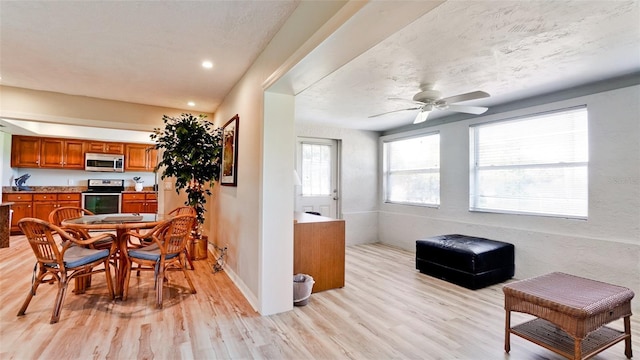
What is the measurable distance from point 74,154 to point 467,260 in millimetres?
8265

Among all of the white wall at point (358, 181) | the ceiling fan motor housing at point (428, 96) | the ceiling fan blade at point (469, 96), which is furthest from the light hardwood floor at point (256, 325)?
the white wall at point (358, 181)

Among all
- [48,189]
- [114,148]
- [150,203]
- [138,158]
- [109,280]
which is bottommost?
[109,280]

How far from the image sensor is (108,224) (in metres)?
2.88

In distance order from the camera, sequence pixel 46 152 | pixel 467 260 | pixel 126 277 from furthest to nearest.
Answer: pixel 46 152 → pixel 467 260 → pixel 126 277

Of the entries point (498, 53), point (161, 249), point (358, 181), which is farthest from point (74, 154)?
point (498, 53)

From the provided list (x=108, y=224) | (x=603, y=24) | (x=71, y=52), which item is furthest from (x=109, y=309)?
(x=603, y=24)

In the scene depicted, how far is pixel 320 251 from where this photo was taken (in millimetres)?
3432

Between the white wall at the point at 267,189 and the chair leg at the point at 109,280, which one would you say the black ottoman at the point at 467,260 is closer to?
the white wall at the point at 267,189

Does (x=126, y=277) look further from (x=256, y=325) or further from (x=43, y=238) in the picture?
(x=256, y=325)

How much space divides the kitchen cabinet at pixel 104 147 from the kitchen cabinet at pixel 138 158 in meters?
0.15

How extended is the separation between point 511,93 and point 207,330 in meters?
4.14

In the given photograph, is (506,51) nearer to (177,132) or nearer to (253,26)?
(253,26)

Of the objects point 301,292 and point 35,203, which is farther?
point 35,203

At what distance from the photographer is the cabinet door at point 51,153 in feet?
21.7
